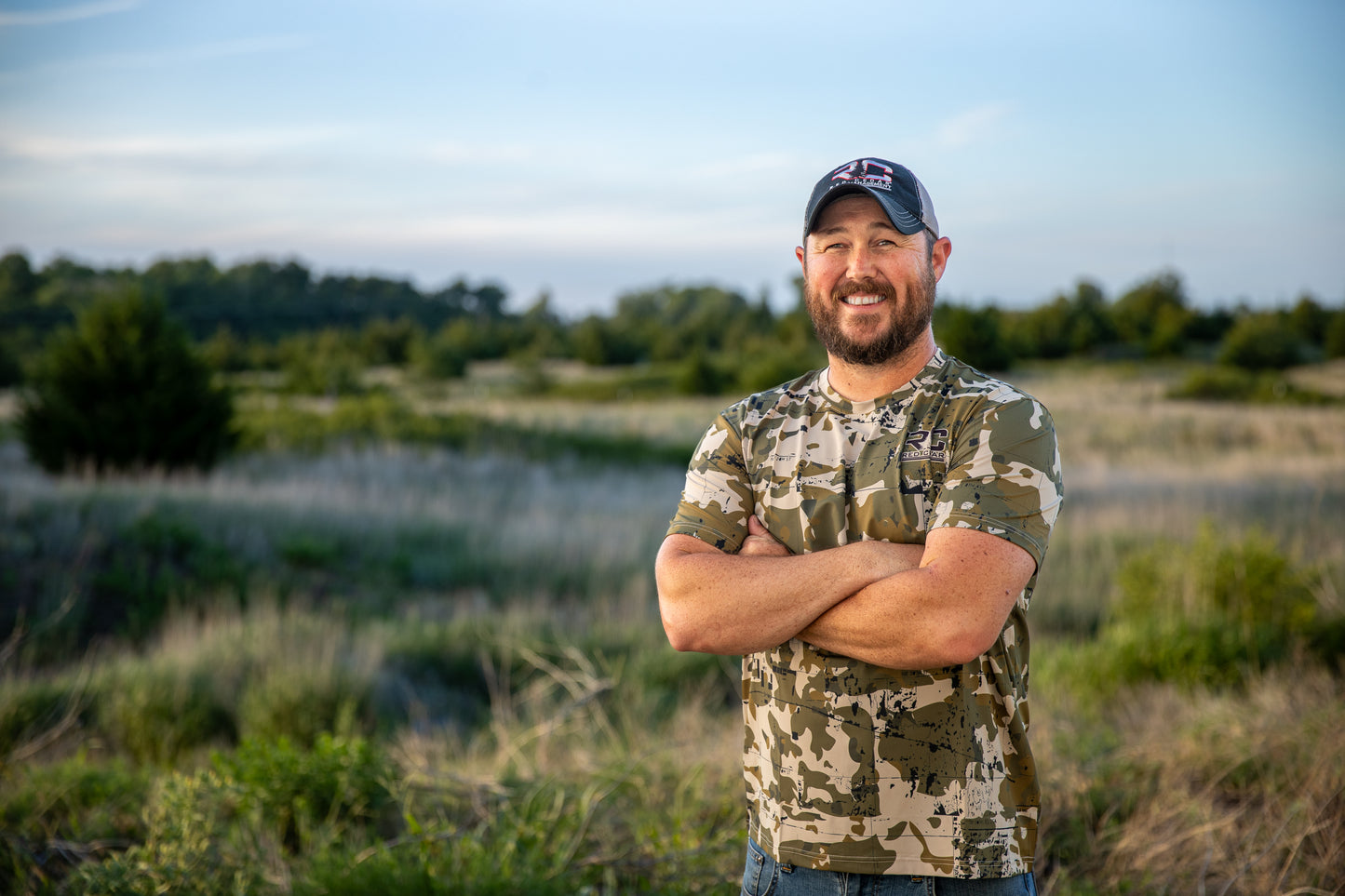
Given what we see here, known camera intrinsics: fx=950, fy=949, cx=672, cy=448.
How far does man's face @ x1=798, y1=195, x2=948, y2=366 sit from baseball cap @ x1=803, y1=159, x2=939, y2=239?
31 millimetres

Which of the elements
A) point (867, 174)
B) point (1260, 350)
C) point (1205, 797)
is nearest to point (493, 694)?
point (1205, 797)

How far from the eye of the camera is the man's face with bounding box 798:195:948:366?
2434mm

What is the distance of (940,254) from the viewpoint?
262 centimetres

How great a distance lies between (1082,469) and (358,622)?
16.4 metres

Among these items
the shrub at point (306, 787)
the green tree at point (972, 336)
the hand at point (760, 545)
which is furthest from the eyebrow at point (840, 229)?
the green tree at point (972, 336)

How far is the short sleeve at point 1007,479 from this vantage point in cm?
220

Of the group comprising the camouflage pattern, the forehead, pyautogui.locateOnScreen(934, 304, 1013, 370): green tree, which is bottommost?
the camouflage pattern

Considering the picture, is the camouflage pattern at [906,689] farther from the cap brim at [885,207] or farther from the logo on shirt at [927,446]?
the cap brim at [885,207]

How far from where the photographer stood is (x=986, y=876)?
2141 mm

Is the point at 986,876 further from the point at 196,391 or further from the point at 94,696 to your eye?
the point at 196,391

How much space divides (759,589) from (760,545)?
20 cm

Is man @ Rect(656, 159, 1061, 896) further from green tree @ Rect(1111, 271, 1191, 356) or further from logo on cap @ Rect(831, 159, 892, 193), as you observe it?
green tree @ Rect(1111, 271, 1191, 356)

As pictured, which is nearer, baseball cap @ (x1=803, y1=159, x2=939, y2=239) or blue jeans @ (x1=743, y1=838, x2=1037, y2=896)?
blue jeans @ (x1=743, y1=838, x2=1037, y2=896)

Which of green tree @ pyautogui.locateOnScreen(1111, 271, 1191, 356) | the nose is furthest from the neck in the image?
green tree @ pyautogui.locateOnScreen(1111, 271, 1191, 356)
